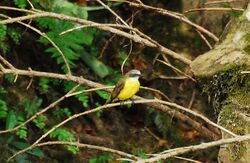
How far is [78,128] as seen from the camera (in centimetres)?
725

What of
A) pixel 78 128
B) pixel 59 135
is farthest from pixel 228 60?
pixel 78 128

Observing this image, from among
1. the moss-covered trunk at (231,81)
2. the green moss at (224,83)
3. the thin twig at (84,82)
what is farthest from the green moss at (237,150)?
the thin twig at (84,82)

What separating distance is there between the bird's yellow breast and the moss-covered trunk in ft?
2.08

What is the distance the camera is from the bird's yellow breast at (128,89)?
502 centimetres

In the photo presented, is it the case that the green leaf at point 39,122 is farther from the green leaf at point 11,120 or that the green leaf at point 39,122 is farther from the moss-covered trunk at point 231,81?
the moss-covered trunk at point 231,81

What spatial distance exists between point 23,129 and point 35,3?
1.43 m

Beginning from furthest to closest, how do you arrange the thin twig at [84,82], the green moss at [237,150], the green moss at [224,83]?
1. the thin twig at [84,82]
2. the green moss at [224,83]
3. the green moss at [237,150]

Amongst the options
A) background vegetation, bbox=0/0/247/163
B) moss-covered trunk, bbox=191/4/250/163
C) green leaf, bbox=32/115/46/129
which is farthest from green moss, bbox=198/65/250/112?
green leaf, bbox=32/115/46/129

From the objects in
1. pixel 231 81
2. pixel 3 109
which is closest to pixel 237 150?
pixel 231 81

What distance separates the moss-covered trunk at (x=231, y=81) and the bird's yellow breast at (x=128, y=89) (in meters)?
0.63

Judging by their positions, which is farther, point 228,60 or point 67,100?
point 67,100

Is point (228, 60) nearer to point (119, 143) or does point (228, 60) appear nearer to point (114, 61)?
point (119, 143)

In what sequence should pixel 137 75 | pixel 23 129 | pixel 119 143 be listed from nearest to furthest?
pixel 137 75, pixel 23 129, pixel 119 143

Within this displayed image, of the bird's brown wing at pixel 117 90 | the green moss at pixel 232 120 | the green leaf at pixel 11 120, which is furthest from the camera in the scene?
the green leaf at pixel 11 120
